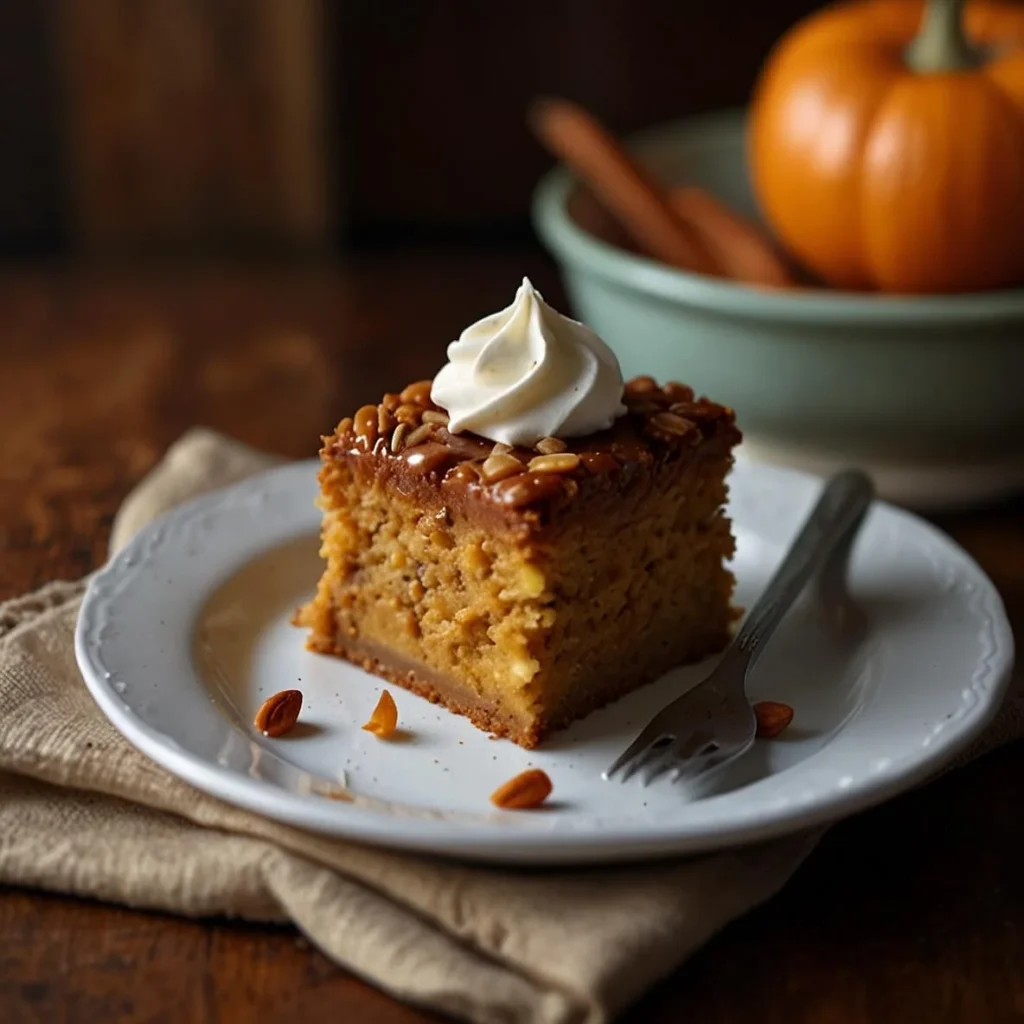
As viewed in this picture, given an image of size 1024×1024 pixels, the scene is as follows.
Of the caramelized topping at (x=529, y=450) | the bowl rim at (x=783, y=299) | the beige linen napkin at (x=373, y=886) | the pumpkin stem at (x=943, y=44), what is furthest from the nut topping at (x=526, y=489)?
the pumpkin stem at (x=943, y=44)

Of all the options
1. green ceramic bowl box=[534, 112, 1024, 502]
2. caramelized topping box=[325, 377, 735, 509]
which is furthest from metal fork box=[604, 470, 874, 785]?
green ceramic bowl box=[534, 112, 1024, 502]

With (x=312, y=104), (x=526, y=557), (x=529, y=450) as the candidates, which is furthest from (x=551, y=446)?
(x=312, y=104)

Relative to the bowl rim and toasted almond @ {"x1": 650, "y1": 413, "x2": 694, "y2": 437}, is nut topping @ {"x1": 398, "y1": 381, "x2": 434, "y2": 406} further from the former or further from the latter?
the bowl rim

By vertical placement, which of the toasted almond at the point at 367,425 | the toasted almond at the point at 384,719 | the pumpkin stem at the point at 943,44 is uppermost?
the pumpkin stem at the point at 943,44

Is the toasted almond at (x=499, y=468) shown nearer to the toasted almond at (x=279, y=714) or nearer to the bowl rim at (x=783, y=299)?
the toasted almond at (x=279, y=714)

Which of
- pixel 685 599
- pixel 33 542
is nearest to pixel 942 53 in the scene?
pixel 685 599

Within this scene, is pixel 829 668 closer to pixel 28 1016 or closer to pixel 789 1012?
pixel 789 1012
